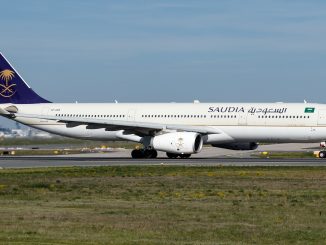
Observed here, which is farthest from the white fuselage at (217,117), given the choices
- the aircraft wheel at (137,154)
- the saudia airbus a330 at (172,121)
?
the aircraft wheel at (137,154)

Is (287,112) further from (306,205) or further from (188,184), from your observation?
(306,205)

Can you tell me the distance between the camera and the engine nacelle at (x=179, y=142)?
55.7m

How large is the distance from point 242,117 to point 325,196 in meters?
29.7

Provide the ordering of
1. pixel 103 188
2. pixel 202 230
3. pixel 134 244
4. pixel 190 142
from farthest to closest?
1. pixel 190 142
2. pixel 103 188
3. pixel 202 230
4. pixel 134 244

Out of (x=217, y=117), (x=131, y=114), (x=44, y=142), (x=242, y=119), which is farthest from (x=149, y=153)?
(x=44, y=142)

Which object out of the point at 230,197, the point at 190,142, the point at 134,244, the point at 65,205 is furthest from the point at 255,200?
the point at 190,142

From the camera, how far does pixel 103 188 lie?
3125cm

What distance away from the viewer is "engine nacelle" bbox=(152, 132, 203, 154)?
183 ft

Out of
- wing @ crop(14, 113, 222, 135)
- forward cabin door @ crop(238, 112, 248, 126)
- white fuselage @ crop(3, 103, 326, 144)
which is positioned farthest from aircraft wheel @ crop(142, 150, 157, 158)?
forward cabin door @ crop(238, 112, 248, 126)

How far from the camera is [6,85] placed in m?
66.1

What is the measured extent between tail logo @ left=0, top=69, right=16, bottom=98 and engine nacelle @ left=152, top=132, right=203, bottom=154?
1498cm

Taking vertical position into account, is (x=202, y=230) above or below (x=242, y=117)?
below

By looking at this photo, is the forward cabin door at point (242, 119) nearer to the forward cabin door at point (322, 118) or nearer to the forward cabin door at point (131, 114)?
the forward cabin door at point (322, 118)

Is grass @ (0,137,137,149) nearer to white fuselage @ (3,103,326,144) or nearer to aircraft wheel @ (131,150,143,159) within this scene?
white fuselage @ (3,103,326,144)
